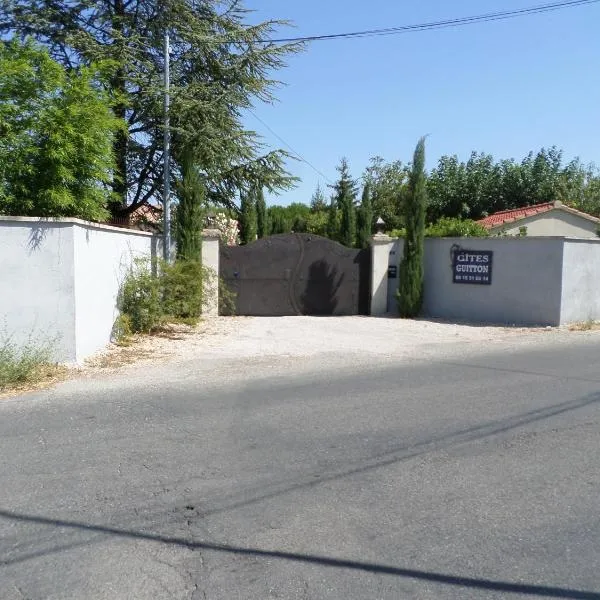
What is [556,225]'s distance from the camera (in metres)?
27.8

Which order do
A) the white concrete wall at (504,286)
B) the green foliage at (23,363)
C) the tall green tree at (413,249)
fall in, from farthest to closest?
1. the tall green tree at (413,249)
2. the white concrete wall at (504,286)
3. the green foliage at (23,363)

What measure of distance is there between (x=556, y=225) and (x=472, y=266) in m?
13.5

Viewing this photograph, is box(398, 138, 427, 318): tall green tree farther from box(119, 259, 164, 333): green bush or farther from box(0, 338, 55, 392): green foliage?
box(0, 338, 55, 392): green foliage

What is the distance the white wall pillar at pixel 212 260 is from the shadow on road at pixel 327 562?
1128 centimetres

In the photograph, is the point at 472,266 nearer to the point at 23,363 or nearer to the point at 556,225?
the point at 23,363

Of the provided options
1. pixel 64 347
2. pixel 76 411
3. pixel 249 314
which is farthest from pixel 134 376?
pixel 249 314

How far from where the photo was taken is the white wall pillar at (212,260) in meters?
15.6

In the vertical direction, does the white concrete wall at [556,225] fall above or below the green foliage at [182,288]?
above

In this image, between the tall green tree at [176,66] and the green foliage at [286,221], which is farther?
the green foliage at [286,221]

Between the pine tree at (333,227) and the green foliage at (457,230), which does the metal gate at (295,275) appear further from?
the pine tree at (333,227)

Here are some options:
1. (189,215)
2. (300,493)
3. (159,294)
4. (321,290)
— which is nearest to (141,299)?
(159,294)

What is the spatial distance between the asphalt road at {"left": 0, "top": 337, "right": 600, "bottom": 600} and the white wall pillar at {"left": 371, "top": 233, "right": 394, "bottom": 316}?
8.97m

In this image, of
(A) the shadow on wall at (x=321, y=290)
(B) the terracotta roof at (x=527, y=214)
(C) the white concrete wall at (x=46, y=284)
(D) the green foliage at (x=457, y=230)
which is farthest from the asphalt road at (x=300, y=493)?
(B) the terracotta roof at (x=527, y=214)

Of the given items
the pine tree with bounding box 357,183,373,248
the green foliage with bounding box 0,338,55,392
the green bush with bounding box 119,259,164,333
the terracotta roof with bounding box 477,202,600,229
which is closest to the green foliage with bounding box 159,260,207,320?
the green bush with bounding box 119,259,164,333
